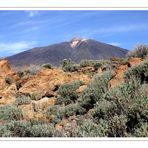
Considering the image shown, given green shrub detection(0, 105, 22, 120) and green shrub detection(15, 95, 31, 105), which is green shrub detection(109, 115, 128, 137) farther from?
green shrub detection(15, 95, 31, 105)

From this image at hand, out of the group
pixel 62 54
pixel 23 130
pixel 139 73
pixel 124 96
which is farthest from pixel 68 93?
pixel 62 54

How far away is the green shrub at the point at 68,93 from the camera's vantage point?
33.2ft

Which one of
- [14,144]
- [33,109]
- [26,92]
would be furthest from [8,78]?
[14,144]

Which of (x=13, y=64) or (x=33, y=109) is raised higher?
(x=13, y=64)

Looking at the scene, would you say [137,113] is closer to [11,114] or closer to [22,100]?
[11,114]

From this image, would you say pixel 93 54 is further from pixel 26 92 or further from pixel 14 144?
pixel 14 144

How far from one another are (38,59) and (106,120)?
16810mm

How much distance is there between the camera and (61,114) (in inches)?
338

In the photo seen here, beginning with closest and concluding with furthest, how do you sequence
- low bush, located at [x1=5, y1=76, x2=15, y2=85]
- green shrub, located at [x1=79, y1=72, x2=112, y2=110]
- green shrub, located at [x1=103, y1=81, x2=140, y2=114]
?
green shrub, located at [x1=103, y1=81, x2=140, y2=114]
green shrub, located at [x1=79, y1=72, x2=112, y2=110]
low bush, located at [x1=5, y1=76, x2=15, y2=85]

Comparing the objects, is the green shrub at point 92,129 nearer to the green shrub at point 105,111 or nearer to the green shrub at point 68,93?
the green shrub at point 105,111

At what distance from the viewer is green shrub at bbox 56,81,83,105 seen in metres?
10.1

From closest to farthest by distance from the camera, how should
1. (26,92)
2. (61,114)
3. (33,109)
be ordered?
(61,114)
(33,109)
(26,92)

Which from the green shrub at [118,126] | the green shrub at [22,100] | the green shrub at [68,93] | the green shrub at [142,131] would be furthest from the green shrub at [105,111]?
the green shrub at [22,100]

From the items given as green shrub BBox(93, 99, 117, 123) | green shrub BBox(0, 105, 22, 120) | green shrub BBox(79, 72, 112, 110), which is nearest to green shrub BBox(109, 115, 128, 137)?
green shrub BBox(93, 99, 117, 123)
